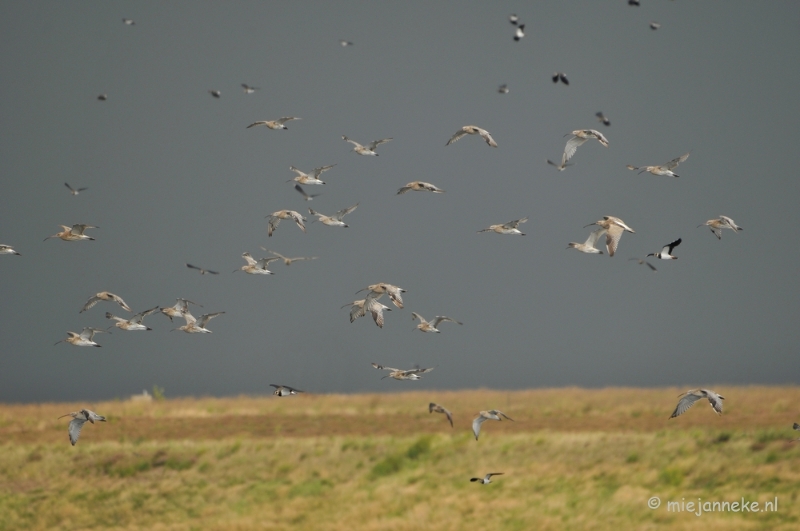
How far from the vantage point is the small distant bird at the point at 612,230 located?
23109 millimetres

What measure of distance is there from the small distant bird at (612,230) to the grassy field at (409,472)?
11.5 m

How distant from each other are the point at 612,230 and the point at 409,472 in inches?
685

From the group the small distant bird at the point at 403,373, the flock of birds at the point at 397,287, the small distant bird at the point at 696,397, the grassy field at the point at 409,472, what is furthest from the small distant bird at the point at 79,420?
the small distant bird at the point at 696,397

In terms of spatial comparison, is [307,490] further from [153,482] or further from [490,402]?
[490,402]

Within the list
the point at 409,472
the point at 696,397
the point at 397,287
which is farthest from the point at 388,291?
the point at 409,472

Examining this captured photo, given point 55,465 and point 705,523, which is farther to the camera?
point 55,465

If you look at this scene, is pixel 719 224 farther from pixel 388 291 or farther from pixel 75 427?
pixel 75 427

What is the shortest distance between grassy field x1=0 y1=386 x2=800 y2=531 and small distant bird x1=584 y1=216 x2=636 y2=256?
1146 cm

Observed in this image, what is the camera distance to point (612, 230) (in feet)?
81.1

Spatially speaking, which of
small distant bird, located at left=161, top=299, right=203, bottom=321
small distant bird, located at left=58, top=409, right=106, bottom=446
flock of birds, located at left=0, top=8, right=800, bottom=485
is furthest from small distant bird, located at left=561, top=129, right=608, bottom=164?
small distant bird, located at left=58, top=409, right=106, bottom=446

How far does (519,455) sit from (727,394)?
16879 millimetres

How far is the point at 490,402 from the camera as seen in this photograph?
179 feet

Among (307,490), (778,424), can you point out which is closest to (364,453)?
(307,490)

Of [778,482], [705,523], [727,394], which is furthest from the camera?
[727,394]
